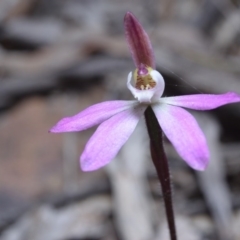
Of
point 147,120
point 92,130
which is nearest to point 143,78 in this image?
point 147,120

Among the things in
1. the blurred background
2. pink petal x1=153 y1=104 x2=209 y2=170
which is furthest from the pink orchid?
the blurred background

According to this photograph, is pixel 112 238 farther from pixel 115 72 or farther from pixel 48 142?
pixel 115 72

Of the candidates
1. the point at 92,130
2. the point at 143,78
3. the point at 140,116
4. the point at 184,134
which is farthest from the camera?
the point at 92,130

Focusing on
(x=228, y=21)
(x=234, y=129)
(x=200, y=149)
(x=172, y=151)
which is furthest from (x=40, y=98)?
(x=200, y=149)

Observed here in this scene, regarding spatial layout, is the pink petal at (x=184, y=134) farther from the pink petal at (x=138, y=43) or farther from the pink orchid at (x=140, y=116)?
the pink petal at (x=138, y=43)

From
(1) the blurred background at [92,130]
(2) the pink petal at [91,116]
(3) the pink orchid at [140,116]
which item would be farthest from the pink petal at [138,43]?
(1) the blurred background at [92,130]

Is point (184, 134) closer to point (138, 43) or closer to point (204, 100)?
point (204, 100)
